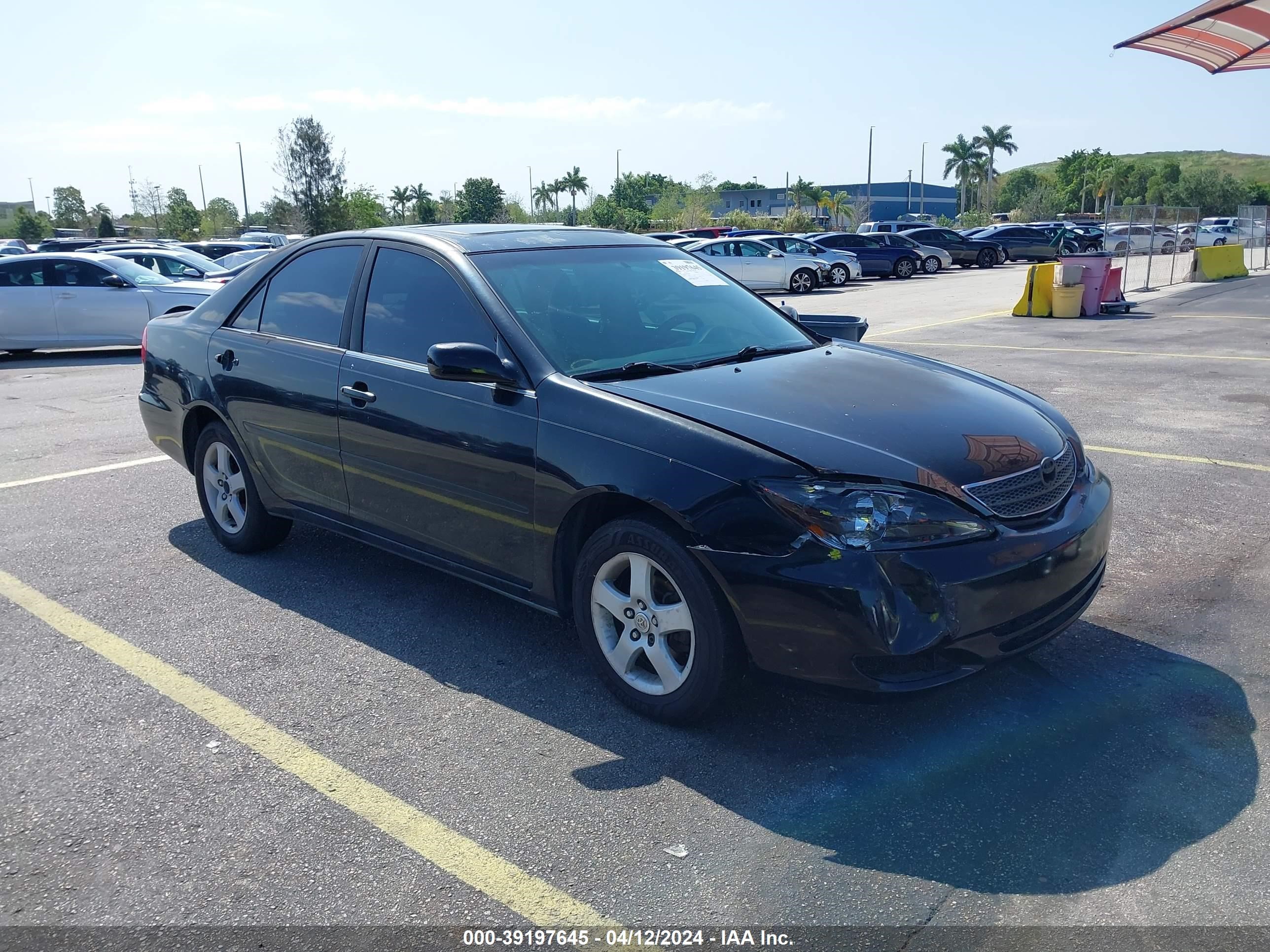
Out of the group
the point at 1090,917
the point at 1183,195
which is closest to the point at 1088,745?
the point at 1090,917

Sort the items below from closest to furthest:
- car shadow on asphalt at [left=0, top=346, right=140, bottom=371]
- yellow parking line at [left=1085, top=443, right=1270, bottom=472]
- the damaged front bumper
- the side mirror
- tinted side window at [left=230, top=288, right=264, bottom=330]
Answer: the damaged front bumper → the side mirror → tinted side window at [left=230, top=288, right=264, bottom=330] → yellow parking line at [left=1085, top=443, right=1270, bottom=472] → car shadow on asphalt at [left=0, top=346, right=140, bottom=371]

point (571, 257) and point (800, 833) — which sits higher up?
point (571, 257)

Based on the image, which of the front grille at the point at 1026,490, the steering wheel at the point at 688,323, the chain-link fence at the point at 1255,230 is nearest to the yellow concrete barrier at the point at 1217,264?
the chain-link fence at the point at 1255,230

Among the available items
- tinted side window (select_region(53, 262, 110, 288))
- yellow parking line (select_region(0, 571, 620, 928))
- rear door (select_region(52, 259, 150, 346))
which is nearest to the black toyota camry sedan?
yellow parking line (select_region(0, 571, 620, 928))

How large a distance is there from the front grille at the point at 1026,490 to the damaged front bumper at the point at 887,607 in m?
0.09

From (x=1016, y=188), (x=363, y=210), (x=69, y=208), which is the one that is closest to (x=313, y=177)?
(x=363, y=210)

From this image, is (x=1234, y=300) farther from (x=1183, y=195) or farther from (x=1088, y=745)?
(x=1183, y=195)

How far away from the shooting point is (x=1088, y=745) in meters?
3.45

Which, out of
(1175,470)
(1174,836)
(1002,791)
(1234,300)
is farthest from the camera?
(1234,300)

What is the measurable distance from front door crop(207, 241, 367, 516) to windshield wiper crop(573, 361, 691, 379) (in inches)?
52.2

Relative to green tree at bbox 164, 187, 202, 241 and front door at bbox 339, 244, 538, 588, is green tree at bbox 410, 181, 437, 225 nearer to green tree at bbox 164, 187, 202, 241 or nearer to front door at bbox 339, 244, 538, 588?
green tree at bbox 164, 187, 202, 241

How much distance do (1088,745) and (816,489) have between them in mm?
1253

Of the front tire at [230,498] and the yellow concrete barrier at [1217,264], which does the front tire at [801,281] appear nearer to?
the yellow concrete barrier at [1217,264]

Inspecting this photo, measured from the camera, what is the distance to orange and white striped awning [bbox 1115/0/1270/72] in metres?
17.7
